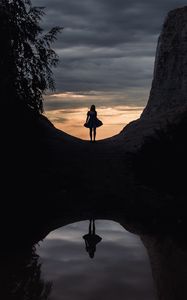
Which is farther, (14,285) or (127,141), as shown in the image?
(127,141)

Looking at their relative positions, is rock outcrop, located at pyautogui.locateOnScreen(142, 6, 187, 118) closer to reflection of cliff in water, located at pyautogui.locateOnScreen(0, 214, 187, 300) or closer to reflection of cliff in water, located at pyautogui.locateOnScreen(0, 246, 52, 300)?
reflection of cliff in water, located at pyautogui.locateOnScreen(0, 214, 187, 300)

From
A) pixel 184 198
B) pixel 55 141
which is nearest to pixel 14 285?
pixel 184 198

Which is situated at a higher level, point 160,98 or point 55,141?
point 160,98

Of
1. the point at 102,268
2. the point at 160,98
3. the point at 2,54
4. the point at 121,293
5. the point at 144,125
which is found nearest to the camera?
the point at 121,293

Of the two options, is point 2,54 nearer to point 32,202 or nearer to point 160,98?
point 32,202

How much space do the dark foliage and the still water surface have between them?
7.89m

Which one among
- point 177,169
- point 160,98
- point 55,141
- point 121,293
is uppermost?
point 160,98

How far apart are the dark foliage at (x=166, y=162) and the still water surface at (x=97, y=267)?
789 centimetres

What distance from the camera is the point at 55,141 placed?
30.6m

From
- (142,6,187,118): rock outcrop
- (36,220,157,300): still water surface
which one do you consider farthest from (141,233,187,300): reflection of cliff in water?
(142,6,187,118): rock outcrop

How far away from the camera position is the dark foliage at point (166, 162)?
22.3m

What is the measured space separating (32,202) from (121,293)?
11686mm

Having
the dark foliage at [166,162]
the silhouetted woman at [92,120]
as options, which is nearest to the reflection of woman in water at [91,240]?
the dark foliage at [166,162]

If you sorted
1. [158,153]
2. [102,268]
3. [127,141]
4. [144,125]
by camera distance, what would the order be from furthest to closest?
[144,125], [127,141], [158,153], [102,268]
